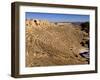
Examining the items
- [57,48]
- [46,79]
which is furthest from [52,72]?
[57,48]

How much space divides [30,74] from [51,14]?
0.51 metres

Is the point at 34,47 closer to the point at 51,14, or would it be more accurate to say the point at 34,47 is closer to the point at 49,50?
the point at 49,50

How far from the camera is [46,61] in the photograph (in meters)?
2.02

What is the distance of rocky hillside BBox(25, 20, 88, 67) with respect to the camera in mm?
1961

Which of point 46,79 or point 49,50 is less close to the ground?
point 49,50

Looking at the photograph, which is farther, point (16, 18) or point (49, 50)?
point (49, 50)

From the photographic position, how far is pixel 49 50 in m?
2.03

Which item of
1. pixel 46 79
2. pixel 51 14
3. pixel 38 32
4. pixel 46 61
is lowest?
pixel 46 79

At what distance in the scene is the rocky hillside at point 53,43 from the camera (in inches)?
77.2

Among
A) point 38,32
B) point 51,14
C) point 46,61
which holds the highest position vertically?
point 51,14

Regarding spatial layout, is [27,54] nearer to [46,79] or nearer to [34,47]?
[34,47]

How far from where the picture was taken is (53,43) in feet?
6.69

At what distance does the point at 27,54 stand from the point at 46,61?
178mm

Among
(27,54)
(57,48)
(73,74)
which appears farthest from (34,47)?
(73,74)
